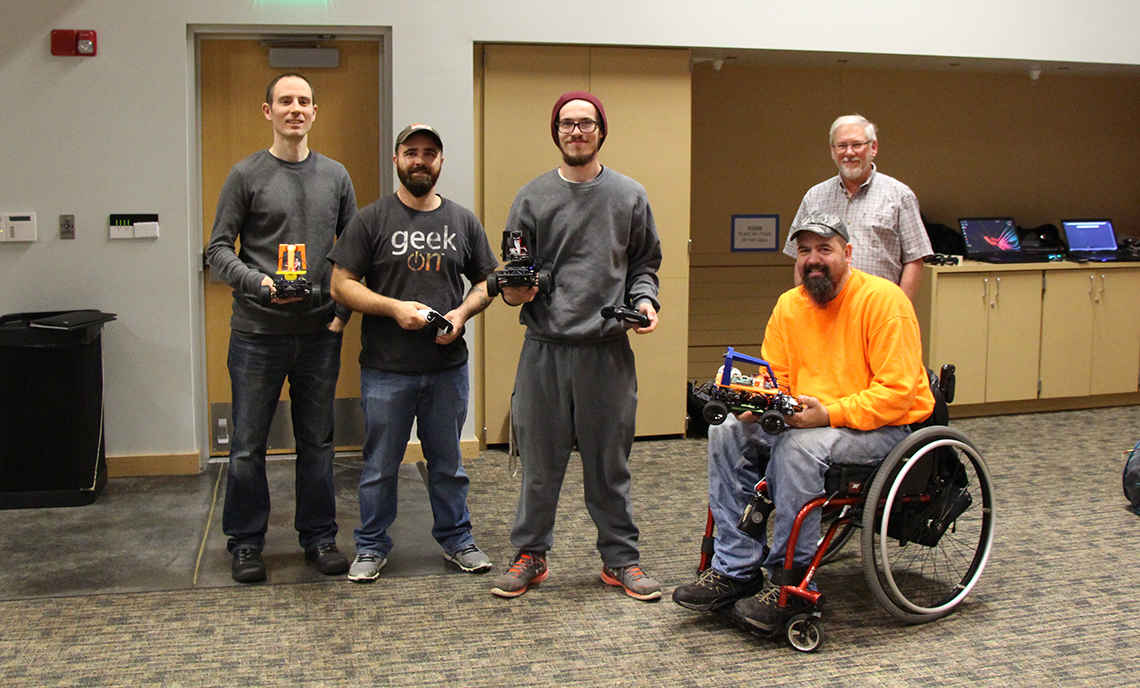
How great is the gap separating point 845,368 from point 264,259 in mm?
1927

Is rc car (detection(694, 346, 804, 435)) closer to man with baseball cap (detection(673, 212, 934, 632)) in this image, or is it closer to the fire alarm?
man with baseball cap (detection(673, 212, 934, 632))

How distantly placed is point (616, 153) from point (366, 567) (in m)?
2.63

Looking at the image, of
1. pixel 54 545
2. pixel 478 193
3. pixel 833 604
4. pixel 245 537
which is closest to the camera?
pixel 833 604

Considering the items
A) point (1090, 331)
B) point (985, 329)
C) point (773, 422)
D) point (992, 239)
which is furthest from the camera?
point (992, 239)

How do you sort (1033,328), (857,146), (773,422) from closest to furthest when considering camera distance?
(773,422)
(857,146)
(1033,328)

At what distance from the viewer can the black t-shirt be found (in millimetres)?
3318

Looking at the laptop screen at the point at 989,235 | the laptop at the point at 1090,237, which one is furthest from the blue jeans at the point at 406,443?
the laptop at the point at 1090,237

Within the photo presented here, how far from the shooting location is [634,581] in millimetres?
3279

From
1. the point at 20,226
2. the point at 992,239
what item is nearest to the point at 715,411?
the point at 20,226

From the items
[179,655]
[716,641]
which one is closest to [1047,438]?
[716,641]

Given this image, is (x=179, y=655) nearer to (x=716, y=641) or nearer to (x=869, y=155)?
(x=716, y=641)

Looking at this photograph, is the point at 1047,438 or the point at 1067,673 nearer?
the point at 1067,673

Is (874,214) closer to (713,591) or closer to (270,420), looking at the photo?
(713,591)

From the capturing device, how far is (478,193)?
504cm
